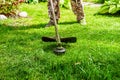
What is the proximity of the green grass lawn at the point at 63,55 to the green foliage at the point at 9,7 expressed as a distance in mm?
1373

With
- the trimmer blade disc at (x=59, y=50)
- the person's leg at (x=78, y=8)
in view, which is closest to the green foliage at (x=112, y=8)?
the person's leg at (x=78, y=8)

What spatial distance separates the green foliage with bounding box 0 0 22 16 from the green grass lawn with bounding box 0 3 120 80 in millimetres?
1373

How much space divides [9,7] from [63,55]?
501cm

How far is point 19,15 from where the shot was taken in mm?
10031

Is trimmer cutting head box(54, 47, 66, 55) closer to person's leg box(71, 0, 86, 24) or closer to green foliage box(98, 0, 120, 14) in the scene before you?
person's leg box(71, 0, 86, 24)

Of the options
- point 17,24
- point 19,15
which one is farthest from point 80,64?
point 19,15

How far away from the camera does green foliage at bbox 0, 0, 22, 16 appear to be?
10.0 m

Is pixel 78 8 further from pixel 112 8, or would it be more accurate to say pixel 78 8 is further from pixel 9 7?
pixel 9 7

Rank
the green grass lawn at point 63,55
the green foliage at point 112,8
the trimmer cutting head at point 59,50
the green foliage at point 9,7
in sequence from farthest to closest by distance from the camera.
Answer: the green foliage at point 9,7
the green foliage at point 112,8
the trimmer cutting head at point 59,50
the green grass lawn at point 63,55

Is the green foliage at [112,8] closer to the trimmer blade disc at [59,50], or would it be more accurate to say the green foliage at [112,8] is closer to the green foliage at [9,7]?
the green foliage at [9,7]

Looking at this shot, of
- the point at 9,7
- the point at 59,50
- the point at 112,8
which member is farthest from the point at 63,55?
the point at 9,7

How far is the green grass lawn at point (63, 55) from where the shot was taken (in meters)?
4.84

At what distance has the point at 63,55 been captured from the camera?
219 inches

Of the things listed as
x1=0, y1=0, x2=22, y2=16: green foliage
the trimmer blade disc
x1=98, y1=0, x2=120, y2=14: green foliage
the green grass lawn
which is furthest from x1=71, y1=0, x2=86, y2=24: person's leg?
the trimmer blade disc
